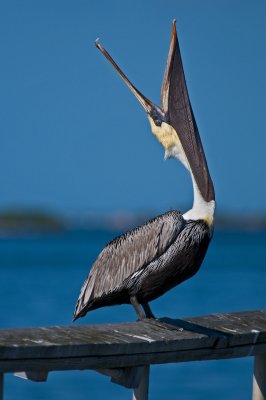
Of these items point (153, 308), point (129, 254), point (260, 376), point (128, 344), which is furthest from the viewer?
point (153, 308)

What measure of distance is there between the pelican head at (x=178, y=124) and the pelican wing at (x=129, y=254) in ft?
0.62

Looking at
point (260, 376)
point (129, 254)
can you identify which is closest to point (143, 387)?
point (260, 376)

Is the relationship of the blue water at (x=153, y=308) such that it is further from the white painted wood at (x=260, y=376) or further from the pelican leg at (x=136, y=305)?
the white painted wood at (x=260, y=376)

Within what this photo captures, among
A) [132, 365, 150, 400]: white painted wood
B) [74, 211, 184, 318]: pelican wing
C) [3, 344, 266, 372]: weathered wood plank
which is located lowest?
[132, 365, 150, 400]: white painted wood

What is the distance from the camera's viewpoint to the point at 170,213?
475 centimetres

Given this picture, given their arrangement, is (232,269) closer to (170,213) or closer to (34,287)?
(34,287)

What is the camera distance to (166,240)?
466 cm

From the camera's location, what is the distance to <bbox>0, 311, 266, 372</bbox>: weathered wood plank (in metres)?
3.00

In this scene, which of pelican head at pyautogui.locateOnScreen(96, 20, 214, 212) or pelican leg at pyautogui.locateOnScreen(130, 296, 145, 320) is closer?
pelican leg at pyautogui.locateOnScreen(130, 296, 145, 320)

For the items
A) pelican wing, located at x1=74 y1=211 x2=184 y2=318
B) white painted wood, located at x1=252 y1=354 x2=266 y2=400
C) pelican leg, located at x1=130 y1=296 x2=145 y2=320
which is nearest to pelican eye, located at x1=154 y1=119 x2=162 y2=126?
pelican wing, located at x1=74 y1=211 x2=184 y2=318

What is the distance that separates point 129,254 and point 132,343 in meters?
1.59

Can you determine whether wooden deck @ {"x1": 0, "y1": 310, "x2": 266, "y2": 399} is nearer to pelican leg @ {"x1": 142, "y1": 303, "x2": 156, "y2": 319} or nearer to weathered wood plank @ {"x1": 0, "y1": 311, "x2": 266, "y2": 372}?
weathered wood plank @ {"x1": 0, "y1": 311, "x2": 266, "y2": 372}

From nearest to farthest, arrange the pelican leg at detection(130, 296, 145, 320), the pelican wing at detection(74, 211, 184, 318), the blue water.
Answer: the pelican leg at detection(130, 296, 145, 320)
the pelican wing at detection(74, 211, 184, 318)
the blue water

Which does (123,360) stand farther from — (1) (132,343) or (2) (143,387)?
(2) (143,387)
